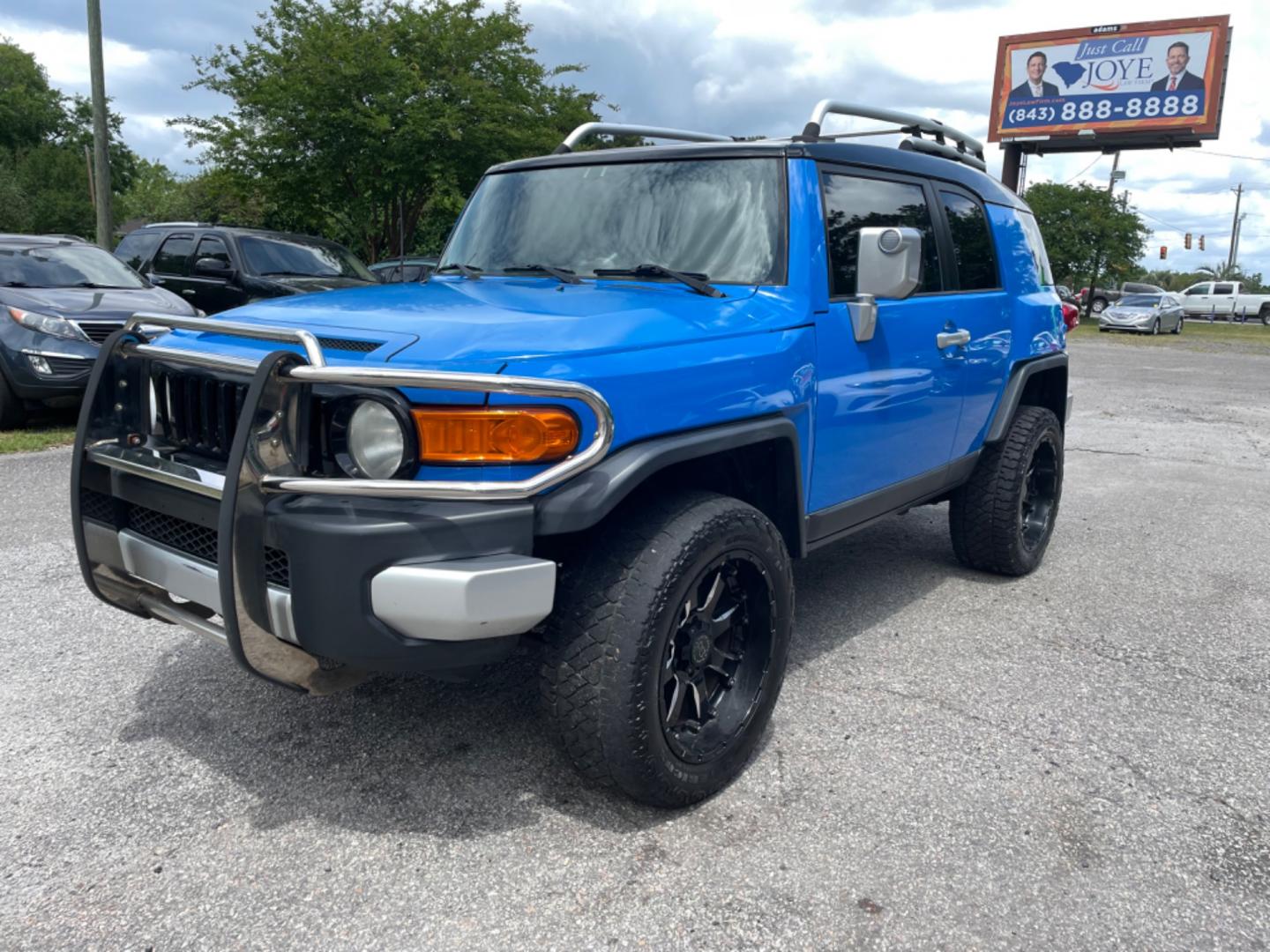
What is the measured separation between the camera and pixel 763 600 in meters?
2.96

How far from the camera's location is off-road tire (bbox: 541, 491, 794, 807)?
2.47 meters

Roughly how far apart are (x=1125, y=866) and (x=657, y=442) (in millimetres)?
1641

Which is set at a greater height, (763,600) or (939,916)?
(763,600)

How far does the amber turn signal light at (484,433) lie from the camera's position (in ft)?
7.63

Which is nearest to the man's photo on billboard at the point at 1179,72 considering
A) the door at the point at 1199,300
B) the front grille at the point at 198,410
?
the door at the point at 1199,300

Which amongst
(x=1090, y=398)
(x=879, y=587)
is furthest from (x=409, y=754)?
(x=1090, y=398)

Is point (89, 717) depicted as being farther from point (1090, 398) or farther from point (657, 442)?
point (1090, 398)

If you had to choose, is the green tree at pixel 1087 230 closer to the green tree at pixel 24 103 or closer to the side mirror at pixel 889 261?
the side mirror at pixel 889 261

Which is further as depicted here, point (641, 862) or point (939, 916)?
point (641, 862)

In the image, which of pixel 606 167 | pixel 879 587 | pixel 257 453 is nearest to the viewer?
pixel 257 453

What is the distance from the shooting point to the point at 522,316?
9.01 feet

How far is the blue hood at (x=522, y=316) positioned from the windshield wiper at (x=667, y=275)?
3 cm

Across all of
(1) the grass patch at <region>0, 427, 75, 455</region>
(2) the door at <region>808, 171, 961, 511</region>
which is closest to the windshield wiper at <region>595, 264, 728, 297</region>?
(2) the door at <region>808, 171, 961, 511</region>

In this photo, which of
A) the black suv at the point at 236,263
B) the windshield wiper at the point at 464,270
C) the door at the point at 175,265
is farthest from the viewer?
the door at the point at 175,265
